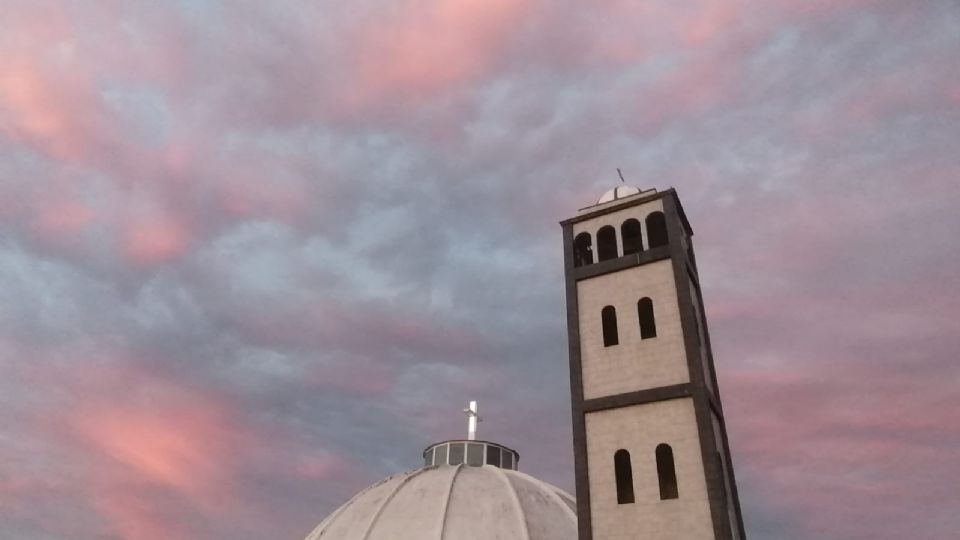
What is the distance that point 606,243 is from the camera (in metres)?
27.6

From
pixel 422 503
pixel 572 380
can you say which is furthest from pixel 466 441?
pixel 572 380

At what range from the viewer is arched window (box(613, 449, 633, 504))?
21.4 meters

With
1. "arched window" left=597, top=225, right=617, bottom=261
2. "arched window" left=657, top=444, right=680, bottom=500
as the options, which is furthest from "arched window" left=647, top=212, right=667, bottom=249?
"arched window" left=657, top=444, right=680, bottom=500

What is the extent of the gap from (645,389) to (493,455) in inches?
624

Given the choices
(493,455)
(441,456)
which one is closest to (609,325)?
(493,455)

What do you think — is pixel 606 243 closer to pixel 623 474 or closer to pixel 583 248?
pixel 583 248

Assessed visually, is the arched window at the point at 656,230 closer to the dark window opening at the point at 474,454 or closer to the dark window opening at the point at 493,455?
the dark window opening at the point at 493,455

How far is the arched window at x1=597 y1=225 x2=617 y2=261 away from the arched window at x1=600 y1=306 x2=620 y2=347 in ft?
10.3

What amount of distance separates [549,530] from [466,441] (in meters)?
8.94

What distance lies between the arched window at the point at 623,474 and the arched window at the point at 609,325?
4006mm

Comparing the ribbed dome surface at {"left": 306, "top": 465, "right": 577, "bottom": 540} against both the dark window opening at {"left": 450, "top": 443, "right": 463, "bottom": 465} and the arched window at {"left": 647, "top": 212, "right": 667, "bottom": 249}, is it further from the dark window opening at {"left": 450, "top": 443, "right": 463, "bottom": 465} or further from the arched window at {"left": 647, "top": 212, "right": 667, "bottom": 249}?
the arched window at {"left": 647, "top": 212, "right": 667, "bottom": 249}

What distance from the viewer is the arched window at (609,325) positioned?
2417cm

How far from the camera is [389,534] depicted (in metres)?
28.4

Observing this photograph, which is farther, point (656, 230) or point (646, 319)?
point (656, 230)
